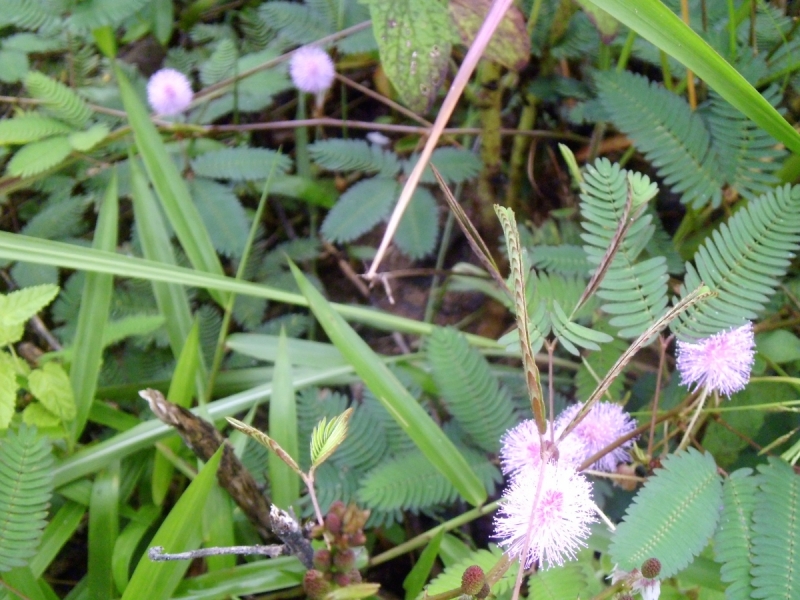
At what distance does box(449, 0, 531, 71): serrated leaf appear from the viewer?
3.14 ft

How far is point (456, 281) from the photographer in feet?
4.71

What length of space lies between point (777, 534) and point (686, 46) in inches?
23.0

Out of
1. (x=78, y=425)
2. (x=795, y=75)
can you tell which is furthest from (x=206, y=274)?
(x=795, y=75)

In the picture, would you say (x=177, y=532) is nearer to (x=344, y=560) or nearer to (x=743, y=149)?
(x=344, y=560)

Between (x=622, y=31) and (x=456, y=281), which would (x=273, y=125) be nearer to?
(x=456, y=281)

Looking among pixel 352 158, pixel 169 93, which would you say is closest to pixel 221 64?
pixel 169 93

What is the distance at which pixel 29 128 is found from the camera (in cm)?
123

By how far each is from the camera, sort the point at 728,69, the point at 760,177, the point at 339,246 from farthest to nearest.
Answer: the point at 339,246, the point at 760,177, the point at 728,69

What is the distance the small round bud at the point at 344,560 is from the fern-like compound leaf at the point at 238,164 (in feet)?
3.17

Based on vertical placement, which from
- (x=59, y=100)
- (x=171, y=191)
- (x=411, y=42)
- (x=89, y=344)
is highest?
(x=411, y=42)

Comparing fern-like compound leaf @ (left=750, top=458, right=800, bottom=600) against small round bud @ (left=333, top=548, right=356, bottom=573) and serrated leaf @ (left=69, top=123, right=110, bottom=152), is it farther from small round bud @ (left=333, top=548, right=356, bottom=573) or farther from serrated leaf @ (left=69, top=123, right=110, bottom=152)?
serrated leaf @ (left=69, top=123, right=110, bottom=152)

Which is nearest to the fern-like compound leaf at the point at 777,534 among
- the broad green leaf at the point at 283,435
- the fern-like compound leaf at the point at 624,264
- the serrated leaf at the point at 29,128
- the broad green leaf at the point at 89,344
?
the fern-like compound leaf at the point at 624,264

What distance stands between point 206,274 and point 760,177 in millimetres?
926

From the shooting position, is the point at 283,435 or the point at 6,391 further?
the point at 283,435
